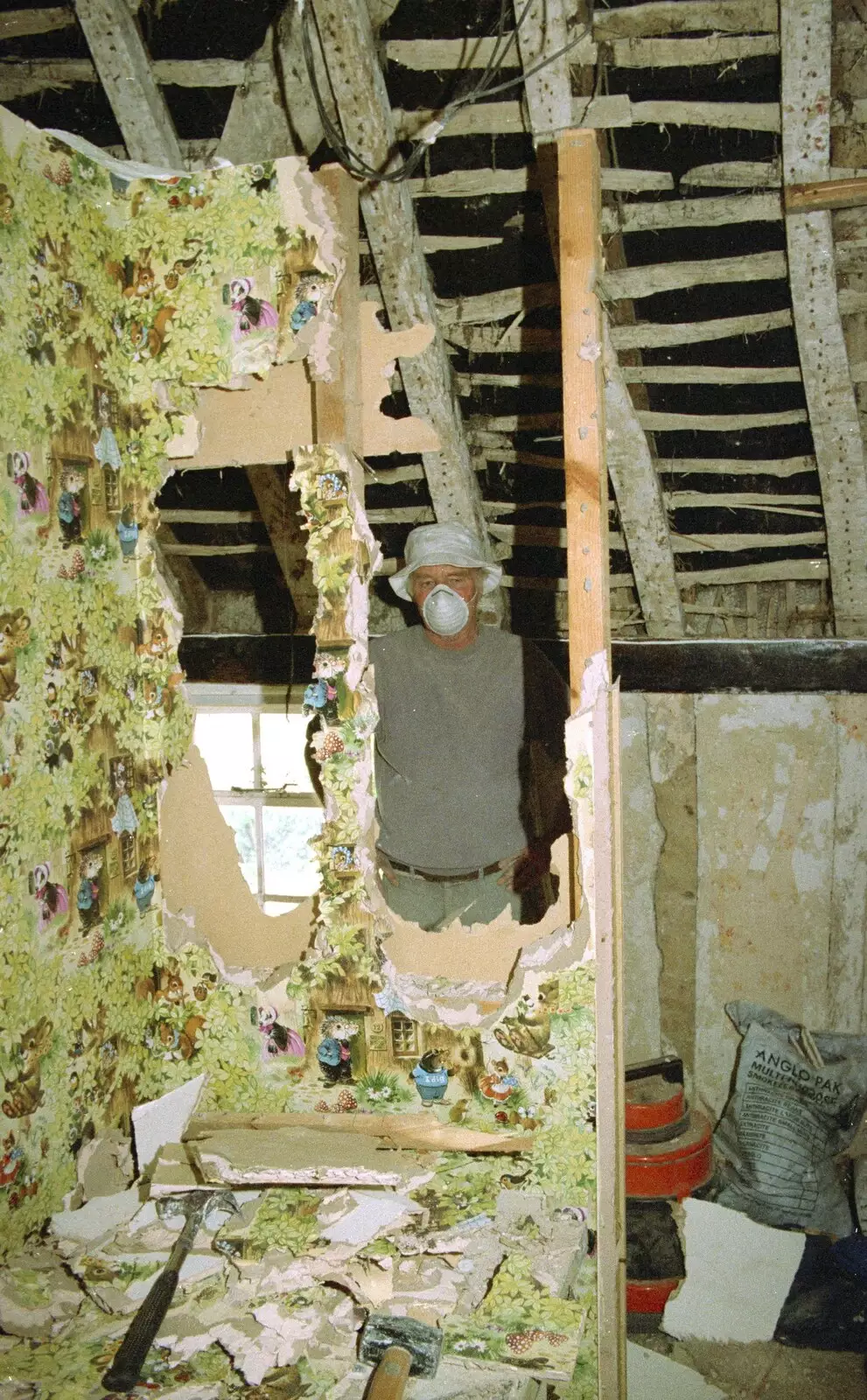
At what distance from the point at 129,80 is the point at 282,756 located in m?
2.22

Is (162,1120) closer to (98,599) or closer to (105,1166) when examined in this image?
(105,1166)

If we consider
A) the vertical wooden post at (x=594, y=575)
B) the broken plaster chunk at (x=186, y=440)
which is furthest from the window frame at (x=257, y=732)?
the vertical wooden post at (x=594, y=575)

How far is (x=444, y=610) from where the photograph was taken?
100 inches

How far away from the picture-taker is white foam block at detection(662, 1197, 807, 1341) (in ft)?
9.24

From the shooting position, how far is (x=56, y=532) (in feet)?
5.86

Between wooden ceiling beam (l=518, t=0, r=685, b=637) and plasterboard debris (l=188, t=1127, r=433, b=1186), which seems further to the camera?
wooden ceiling beam (l=518, t=0, r=685, b=637)

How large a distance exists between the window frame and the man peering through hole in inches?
46.3

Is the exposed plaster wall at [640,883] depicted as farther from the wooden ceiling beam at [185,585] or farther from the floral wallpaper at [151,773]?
the floral wallpaper at [151,773]

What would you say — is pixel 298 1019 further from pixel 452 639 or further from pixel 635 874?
pixel 635 874

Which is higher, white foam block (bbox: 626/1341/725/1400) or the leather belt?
the leather belt

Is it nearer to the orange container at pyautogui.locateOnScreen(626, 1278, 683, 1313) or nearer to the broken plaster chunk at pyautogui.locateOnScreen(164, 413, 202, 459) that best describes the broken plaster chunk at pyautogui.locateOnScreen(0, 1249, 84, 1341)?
the broken plaster chunk at pyautogui.locateOnScreen(164, 413, 202, 459)

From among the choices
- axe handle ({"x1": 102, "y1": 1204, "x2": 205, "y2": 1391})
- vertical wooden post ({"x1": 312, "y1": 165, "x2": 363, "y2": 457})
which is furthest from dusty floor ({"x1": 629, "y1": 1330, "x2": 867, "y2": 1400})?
vertical wooden post ({"x1": 312, "y1": 165, "x2": 363, "y2": 457})

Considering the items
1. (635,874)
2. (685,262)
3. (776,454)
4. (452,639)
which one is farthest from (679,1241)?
(685,262)

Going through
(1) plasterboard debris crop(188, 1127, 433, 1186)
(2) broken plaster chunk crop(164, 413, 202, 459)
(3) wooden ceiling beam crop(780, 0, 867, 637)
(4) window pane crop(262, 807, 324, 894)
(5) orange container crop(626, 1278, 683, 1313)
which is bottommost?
(5) orange container crop(626, 1278, 683, 1313)
